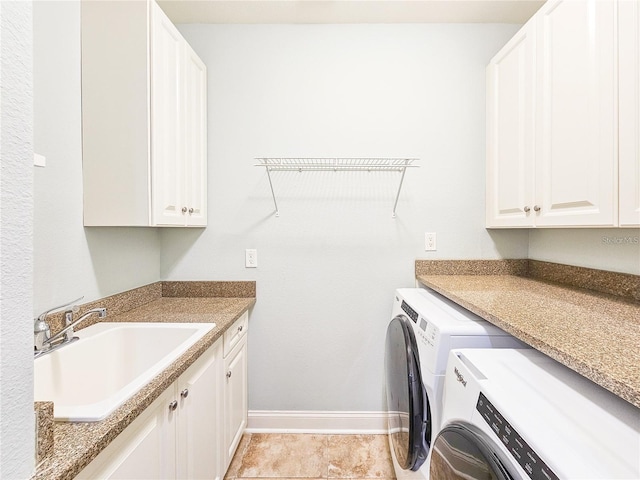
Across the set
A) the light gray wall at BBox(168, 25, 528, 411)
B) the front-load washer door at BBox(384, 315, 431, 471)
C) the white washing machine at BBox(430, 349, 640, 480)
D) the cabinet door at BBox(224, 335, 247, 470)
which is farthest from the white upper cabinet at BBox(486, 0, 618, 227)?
the cabinet door at BBox(224, 335, 247, 470)

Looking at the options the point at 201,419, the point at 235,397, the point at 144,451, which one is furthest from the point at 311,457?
the point at 144,451

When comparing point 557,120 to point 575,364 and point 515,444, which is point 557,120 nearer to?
point 575,364

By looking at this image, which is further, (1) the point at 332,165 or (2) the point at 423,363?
(1) the point at 332,165

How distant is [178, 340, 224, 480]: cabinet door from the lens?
108 centimetres

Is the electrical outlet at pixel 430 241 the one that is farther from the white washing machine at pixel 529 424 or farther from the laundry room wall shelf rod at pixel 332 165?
the white washing machine at pixel 529 424

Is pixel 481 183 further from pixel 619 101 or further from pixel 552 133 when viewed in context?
pixel 619 101

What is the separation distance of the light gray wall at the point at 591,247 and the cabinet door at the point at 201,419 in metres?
1.91

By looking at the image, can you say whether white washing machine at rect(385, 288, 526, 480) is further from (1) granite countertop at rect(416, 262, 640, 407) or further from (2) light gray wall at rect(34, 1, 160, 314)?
(2) light gray wall at rect(34, 1, 160, 314)

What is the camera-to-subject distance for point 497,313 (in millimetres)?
1065

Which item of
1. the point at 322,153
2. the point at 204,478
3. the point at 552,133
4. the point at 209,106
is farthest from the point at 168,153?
the point at 552,133

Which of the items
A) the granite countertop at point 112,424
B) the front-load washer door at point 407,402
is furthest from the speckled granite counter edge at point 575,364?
the granite countertop at point 112,424

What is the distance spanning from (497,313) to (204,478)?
4.37ft

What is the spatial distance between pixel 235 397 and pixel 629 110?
214 cm

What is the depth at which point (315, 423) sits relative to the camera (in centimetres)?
195
